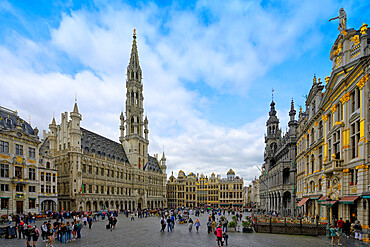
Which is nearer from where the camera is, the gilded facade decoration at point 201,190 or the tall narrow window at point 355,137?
the tall narrow window at point 355,137

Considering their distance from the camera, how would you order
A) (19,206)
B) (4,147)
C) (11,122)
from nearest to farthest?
(4,147) < (19,206) < (11,122)

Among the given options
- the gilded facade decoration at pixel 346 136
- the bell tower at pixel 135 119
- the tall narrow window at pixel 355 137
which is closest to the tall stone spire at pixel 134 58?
the bell tower at pixel 135 119

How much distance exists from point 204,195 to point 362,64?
115826 millimetres

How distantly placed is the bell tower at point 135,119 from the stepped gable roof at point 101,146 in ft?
10.3

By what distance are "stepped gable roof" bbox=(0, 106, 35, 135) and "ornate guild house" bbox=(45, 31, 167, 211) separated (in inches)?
751

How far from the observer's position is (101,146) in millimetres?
82062

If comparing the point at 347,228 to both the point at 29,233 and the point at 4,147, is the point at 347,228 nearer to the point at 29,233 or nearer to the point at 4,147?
the point at 29,233

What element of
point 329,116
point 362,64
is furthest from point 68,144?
point 362,64

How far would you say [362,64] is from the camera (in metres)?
21.8

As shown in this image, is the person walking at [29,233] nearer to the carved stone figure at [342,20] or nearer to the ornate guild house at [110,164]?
the carved stone figure at [342,20]

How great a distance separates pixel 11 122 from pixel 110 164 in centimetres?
3782

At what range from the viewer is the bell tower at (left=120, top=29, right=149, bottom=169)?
96.1m

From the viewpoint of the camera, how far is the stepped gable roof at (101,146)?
75062 mm

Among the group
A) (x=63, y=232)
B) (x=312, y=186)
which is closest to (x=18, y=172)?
(x=63, y=232)
